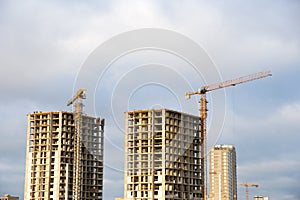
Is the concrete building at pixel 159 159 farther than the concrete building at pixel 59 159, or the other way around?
the concrete building at pixel 59 159

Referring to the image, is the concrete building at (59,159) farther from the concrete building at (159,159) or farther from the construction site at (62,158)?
the concrete building at (159,159)

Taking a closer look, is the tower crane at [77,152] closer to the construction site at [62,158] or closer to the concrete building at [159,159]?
the construction site at [62,158]

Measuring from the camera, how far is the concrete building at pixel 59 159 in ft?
537

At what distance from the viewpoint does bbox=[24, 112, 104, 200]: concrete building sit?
537ft

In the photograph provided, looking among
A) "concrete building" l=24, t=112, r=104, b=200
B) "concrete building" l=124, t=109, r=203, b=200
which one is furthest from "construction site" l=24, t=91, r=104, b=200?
"concrete building" l=124, t=109, r=203, b=200

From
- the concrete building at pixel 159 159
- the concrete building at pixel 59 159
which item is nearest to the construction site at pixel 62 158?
the concrete building at pixel 59 159

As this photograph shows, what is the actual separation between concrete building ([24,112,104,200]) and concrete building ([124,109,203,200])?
2189 centimetres

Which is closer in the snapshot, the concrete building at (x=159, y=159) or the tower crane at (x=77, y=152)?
the concrete building at (x=159, y=159)

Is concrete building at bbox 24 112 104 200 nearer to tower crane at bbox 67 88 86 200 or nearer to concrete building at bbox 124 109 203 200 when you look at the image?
tower crane at bbox 67 88 86 200

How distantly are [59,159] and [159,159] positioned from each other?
37008 millimetres

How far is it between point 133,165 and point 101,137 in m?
27.3

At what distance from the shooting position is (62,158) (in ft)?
547

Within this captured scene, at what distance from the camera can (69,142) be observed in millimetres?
169625

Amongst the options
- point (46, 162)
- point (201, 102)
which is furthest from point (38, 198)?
point (201, 102)
